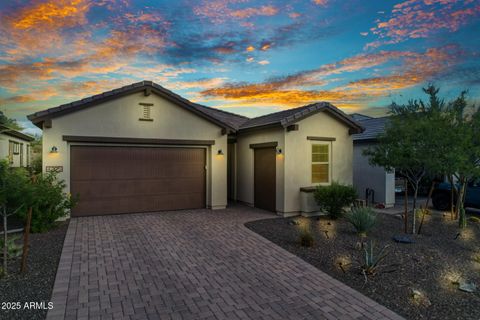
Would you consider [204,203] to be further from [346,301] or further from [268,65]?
[346,301]

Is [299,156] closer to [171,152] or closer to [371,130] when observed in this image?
[171,152]

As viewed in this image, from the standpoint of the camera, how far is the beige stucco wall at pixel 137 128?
952cm

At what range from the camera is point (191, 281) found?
4.88 metres

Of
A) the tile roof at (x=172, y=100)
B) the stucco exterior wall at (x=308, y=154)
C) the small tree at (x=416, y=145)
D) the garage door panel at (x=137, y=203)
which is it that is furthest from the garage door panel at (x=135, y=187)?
the small tree at (x=416, y=145)

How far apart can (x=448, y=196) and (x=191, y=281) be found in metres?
11.8

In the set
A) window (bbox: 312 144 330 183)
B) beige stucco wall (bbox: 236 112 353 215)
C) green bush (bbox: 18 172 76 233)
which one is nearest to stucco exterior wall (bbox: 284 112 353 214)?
beige stucco wall (bbox: 236 112 353 215)

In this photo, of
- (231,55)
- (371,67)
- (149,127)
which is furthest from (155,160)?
(371,67)

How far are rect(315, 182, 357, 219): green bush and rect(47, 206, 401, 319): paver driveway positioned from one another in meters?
3.21

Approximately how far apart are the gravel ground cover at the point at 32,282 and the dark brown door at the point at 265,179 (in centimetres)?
693

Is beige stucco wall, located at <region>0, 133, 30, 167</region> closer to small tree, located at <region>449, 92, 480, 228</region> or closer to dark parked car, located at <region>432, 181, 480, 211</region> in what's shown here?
small tree, located at <region>449, 92, 480, 228</region>

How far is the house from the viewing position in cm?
981

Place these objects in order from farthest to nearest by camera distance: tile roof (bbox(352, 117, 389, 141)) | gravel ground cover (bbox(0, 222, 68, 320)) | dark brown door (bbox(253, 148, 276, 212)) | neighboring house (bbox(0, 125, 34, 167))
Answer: neighboring house (bbox(0, 125, 34, 167)), tile roof (bbox(352, 117, 389, 141)), dark brown door (bbox(253, 148, 276, 212)), gravel ground cover (bbox(0, 222, 68, 320))

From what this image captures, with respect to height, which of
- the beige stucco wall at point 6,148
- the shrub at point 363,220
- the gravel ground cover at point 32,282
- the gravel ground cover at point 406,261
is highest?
the beige stucco wall at point 6,148

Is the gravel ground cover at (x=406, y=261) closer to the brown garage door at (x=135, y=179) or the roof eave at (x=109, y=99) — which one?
the brown garage door at (x=135, y=179)
